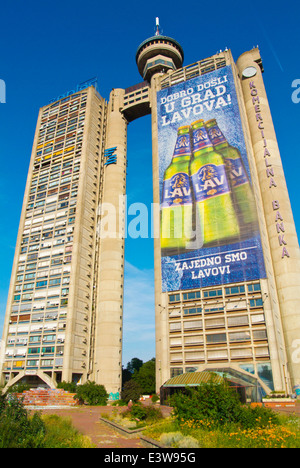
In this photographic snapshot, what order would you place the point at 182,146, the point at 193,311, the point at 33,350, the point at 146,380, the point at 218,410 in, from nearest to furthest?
the point at 218,410
the point at 193,311
the point at 33,350
the point at 182,146
the point at 146,380

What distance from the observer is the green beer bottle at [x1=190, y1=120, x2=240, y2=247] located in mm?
71875

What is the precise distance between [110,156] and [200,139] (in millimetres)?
33727

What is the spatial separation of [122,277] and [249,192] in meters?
42.1

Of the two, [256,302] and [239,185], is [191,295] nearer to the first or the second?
[256,302]

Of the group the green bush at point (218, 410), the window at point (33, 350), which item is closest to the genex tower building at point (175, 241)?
the window at point (33, 350)

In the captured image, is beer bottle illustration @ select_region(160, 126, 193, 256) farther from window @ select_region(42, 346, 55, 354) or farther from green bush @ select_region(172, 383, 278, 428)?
green bush @ select_region(172, 383, 278, 428)

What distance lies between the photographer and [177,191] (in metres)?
81.4

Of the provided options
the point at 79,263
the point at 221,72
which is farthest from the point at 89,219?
the point at 221,72

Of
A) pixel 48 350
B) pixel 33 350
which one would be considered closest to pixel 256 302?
pixel 48 350

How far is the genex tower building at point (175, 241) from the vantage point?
219ft

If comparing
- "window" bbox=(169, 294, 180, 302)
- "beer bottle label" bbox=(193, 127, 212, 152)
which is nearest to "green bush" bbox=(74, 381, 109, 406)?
"window" bbox=(169, 294, 180, 302)

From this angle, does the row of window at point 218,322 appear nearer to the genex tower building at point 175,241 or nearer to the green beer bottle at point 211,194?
the genex tower building at point 175,241

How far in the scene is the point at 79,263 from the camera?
295 ft

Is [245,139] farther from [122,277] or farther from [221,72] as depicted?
[122,277]
